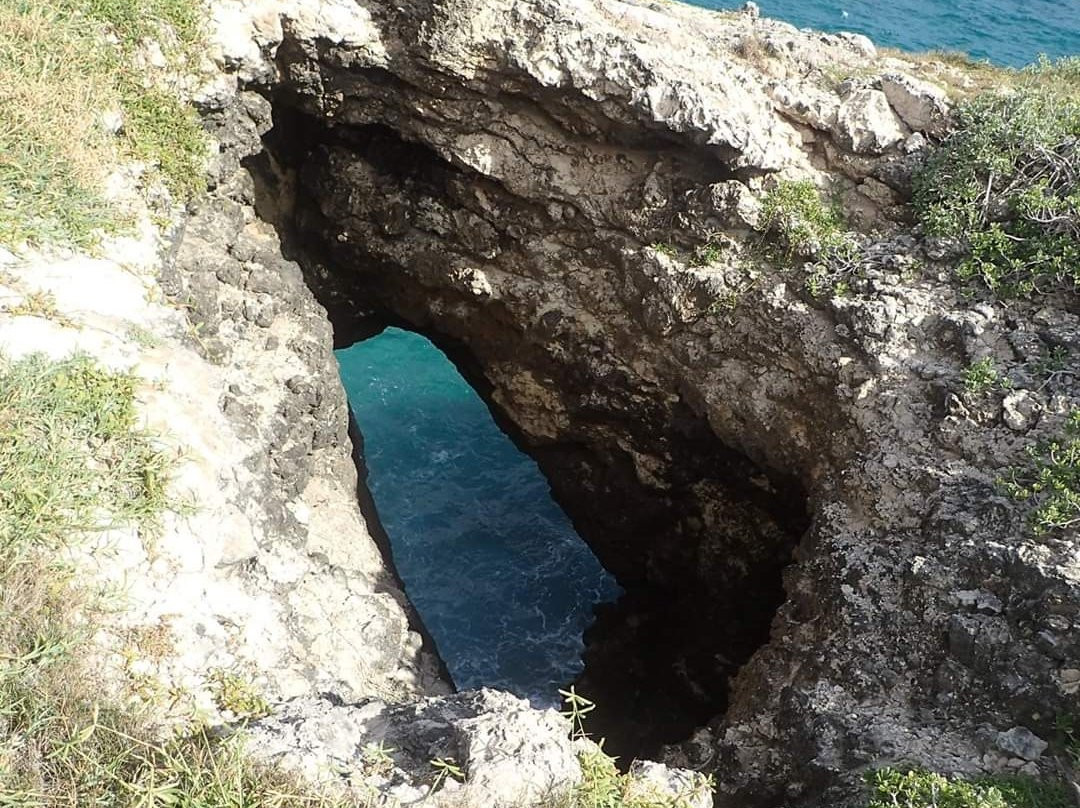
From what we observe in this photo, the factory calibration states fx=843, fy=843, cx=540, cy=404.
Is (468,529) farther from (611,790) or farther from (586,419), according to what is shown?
(611,790)

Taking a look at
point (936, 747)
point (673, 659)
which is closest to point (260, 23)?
point (936, 747)

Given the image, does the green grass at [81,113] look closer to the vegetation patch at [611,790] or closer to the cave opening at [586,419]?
the cave opening at [586,419]

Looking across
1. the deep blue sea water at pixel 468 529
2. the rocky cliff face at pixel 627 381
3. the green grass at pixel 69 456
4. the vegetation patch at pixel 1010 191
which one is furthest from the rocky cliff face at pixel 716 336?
the green grass at pixel 69 456

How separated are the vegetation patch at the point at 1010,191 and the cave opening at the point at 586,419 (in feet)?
12.7

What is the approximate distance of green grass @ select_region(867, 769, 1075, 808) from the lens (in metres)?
6.85

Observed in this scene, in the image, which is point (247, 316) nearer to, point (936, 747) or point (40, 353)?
point (40, 353)

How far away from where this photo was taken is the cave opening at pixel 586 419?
44.1ft

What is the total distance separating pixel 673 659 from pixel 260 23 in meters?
12.7

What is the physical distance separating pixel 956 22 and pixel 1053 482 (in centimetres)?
3055

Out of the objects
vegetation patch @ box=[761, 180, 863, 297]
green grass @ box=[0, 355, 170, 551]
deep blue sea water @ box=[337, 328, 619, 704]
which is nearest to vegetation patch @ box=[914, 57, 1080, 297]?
vegetation patch @ box=[761, 180, 863, 297]

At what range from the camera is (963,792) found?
6879 mm

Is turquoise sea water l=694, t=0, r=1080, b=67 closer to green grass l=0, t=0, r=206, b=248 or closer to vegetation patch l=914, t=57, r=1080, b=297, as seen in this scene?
vegetation patch l=914, t=57, r=1080, b=297

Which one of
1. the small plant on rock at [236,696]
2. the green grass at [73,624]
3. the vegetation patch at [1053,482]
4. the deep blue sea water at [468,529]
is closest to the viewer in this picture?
the green grass at [73,624]

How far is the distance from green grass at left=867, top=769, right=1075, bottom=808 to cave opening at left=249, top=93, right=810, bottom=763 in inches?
197
